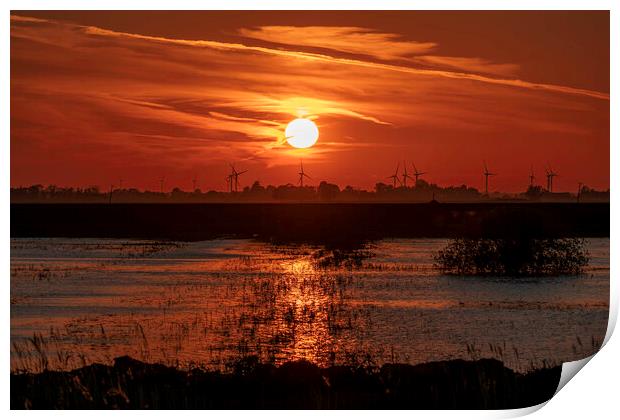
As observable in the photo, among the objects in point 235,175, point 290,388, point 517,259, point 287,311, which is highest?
point 235,175

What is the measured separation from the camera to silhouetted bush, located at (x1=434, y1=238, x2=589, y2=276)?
3194 cm

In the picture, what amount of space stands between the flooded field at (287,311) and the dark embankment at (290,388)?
199 cm

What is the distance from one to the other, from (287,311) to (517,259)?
12.9m

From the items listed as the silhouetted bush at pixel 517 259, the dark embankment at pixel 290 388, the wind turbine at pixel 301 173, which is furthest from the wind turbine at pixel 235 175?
the dark embankment at pixel 290 388

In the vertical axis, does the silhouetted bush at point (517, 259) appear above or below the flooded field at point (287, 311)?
above

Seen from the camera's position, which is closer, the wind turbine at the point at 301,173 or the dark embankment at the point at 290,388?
the dark embankment at the point at 290,388

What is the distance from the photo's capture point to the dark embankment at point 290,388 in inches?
497

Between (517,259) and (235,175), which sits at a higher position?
(235,175)

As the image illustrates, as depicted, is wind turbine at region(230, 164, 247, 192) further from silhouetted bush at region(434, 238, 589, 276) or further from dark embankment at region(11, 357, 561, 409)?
dark embankment at region(11, 357, 561, 409)

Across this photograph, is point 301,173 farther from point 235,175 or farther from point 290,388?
point 290,388

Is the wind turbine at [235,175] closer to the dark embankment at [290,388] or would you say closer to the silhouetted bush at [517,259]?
the silhouetted bush at [517,259]

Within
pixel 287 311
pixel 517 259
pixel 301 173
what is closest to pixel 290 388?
pixel 287 311

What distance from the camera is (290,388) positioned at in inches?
512
